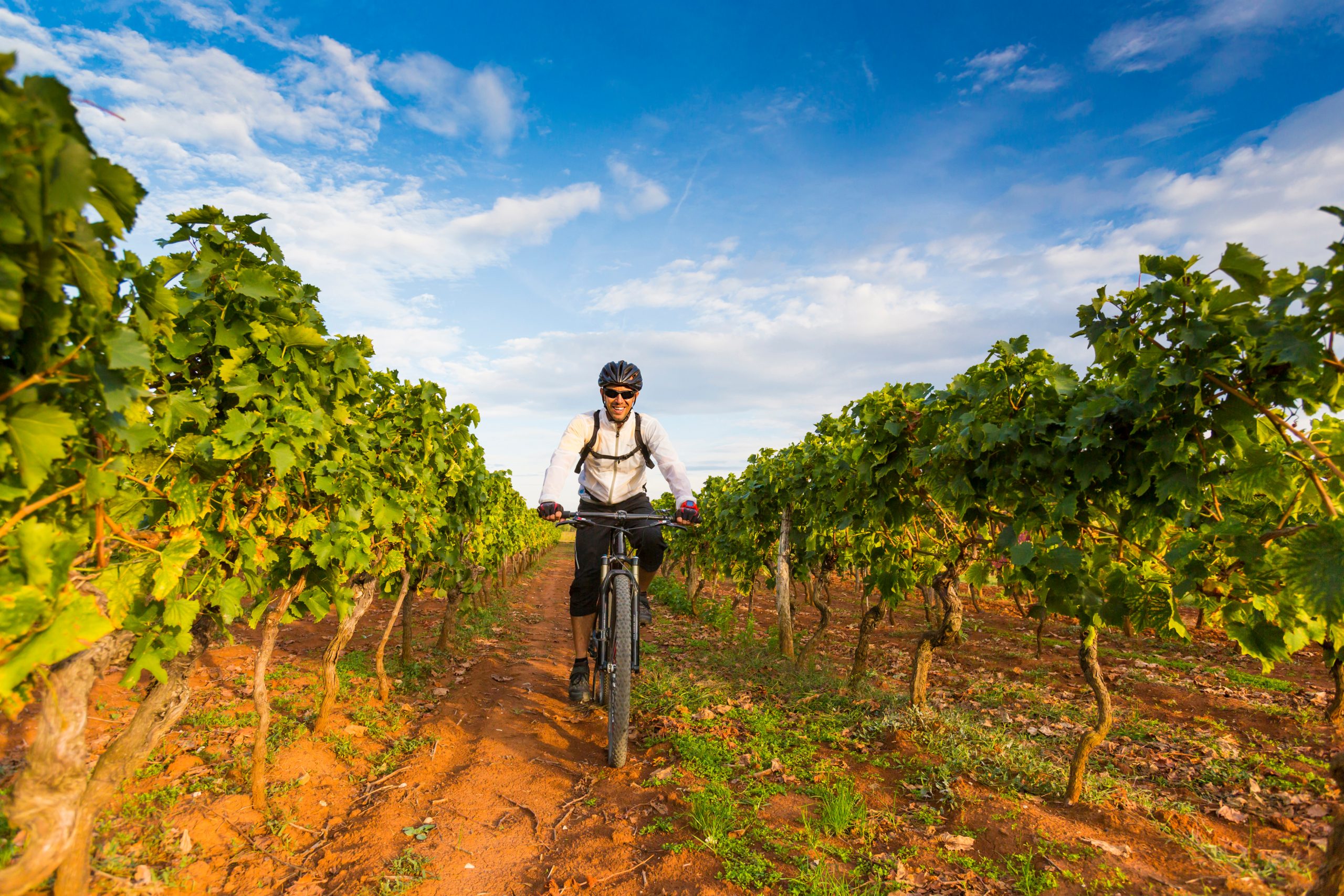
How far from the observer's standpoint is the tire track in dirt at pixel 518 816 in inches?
114

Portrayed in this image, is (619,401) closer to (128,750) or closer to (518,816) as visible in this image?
(518,816)

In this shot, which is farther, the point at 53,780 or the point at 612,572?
the point at 612,572

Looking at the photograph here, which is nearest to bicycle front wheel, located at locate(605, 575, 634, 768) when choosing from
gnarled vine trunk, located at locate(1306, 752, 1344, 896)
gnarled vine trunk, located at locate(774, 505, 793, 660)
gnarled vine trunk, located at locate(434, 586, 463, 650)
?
gnarled vine trunk, located at locate(1306, 752, 1344, 896)

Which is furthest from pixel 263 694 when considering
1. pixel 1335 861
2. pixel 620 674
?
pixel 1335 861

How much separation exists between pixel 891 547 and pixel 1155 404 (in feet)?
12.1

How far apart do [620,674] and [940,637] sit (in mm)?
2846

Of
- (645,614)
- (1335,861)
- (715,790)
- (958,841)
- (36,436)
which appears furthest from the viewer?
(645,614)

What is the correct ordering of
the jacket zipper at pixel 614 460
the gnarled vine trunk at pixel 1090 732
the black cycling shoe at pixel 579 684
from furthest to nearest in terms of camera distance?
the black cycling shoe at pixel 579 684
the jacket zipper at pixel 614 460
the gnarled vine trunk at pixel 1090 732

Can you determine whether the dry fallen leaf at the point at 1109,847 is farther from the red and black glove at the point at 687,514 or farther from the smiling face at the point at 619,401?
the smiling face at the point at 619,401

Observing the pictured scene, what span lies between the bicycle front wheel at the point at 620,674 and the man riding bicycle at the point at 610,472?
47cm

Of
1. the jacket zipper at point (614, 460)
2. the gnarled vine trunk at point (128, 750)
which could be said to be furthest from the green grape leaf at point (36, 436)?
the jacket zipper at point (614, 460)

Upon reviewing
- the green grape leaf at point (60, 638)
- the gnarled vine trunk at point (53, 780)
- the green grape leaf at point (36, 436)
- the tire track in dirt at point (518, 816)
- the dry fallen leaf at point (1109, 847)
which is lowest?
the tire track in dirt at point (518, 816)

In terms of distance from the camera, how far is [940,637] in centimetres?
521

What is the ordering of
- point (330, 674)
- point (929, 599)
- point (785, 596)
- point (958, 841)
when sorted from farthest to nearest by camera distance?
point (929, 599), point (785, 596), point (330, 674), point (958, 841)
